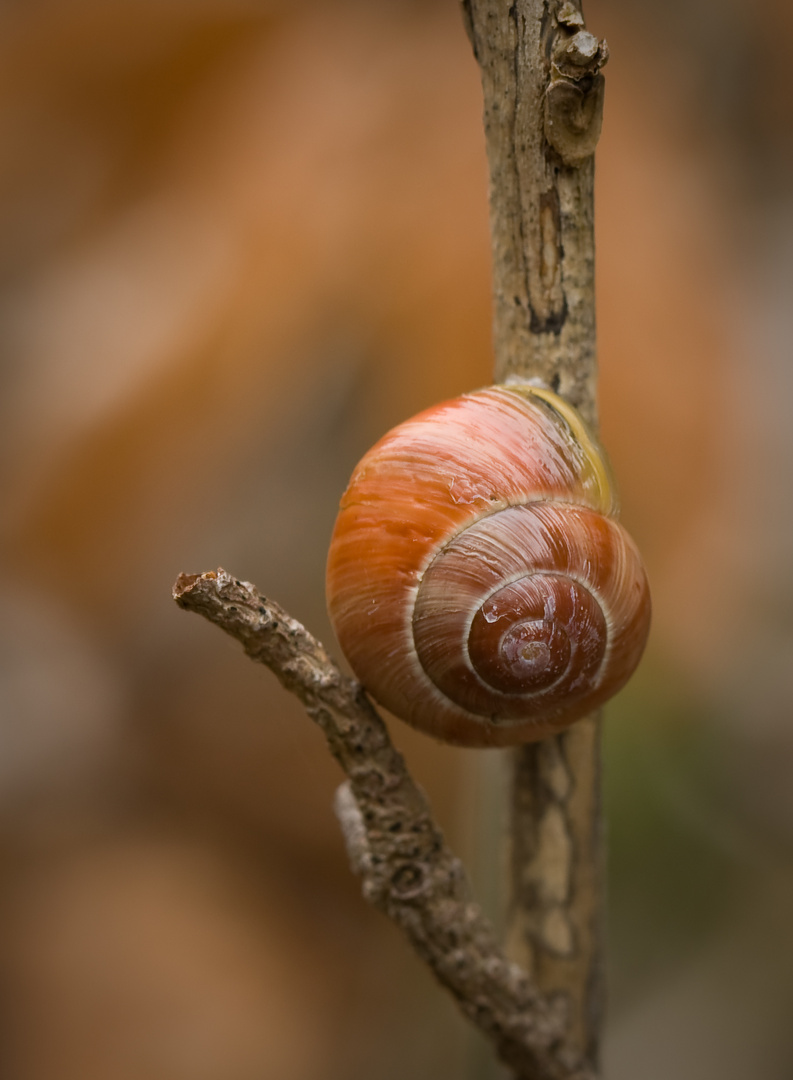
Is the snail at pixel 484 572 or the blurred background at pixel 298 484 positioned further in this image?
the blurred background at pixel 298 484

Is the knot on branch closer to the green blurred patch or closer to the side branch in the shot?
the side branch

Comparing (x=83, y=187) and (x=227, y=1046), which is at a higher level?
(x=83, y=187)

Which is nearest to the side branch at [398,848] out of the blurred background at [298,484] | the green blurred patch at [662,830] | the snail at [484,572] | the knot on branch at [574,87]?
the snail at [484,572]

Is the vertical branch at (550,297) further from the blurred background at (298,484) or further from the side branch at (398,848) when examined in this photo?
the blurred background at (298,484)

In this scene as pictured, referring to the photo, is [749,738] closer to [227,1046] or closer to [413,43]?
[227,1046]

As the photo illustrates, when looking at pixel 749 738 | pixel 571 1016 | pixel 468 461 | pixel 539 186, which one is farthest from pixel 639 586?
pixel 749 738

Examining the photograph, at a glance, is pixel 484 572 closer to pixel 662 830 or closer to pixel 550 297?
pixel 550 297
